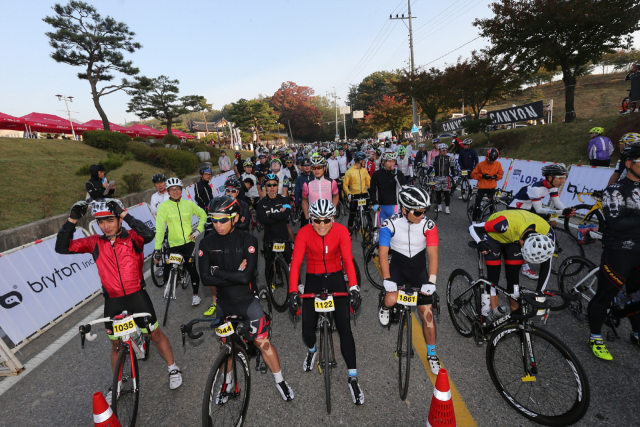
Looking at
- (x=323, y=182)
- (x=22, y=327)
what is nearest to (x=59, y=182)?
(x=22, y=327)

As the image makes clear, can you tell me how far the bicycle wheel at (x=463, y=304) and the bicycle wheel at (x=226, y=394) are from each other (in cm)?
294

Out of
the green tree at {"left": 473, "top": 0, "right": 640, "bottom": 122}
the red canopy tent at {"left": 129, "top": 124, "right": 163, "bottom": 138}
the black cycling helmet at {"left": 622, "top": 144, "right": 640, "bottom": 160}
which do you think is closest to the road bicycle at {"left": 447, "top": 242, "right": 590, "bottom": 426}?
the black cycling helmet at {"left": 622, "top": 144, "right": 640, "bottom": 160}

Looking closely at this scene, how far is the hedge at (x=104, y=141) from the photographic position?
2411cm

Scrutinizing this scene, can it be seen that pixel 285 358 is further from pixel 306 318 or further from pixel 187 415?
pixel 187 415

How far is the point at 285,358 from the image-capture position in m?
4.16

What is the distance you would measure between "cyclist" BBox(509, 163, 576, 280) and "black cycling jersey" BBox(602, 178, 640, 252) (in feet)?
3.70

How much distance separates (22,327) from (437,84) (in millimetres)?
33658

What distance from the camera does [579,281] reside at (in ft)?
14.8

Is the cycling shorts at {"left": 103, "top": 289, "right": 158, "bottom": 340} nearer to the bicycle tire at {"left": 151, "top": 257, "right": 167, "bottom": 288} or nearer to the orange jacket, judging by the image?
the bicycle tire at {"left": 151, "top": 257, "right": 167, "bottom": 288}

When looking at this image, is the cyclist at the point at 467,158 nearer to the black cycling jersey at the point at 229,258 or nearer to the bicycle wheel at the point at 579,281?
the bicycle wheel at the point at 579,281

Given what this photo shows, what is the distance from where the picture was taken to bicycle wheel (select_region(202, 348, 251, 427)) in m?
2.81

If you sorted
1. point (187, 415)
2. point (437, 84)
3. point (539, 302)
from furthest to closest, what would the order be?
1. point (437, 84)
2. point (187, 415)
3. point (539, 302)

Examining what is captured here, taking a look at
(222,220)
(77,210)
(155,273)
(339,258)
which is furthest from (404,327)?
(155,273)

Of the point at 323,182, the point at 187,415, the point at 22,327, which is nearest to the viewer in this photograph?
the point at 187,415
